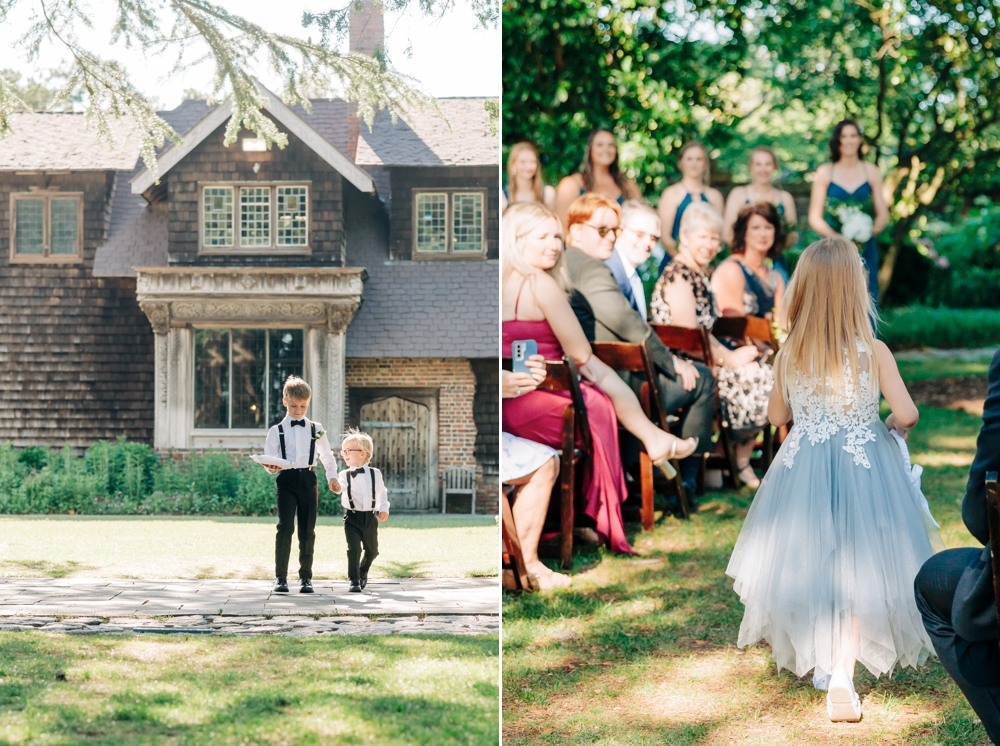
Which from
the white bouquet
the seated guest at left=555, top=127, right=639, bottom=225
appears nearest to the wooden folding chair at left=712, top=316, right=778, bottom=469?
the seated guest at left=555, top=127, right=639, bottom=225

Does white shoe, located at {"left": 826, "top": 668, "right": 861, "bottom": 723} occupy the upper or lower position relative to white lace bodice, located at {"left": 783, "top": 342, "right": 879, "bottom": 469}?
lower

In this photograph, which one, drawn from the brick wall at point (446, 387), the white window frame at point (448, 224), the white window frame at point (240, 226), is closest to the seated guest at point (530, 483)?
the brick wall at point (446, 387)

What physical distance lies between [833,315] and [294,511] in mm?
2088

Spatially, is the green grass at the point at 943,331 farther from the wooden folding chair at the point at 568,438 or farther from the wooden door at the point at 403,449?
the wooden door at the point at 403,449

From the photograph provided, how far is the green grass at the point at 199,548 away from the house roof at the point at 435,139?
1.37 meters

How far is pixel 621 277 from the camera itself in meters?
6.31

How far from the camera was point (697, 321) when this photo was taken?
6559mm

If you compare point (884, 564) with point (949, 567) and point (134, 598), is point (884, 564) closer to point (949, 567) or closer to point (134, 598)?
point (949, 567)

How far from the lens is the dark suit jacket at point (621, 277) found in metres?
6.30

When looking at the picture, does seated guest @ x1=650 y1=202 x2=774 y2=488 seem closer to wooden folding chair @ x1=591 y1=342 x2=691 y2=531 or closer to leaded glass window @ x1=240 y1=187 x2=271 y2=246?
wooden folding chair @ x1=591 y1=342 x2=691 y2=531

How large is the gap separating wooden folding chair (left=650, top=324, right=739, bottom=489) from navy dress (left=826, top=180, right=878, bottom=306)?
6.88ft

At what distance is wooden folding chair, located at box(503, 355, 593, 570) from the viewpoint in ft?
16.3

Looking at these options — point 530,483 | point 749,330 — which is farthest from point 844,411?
point 749,330

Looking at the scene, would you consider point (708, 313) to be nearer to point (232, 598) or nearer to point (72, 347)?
point (232, 598)
